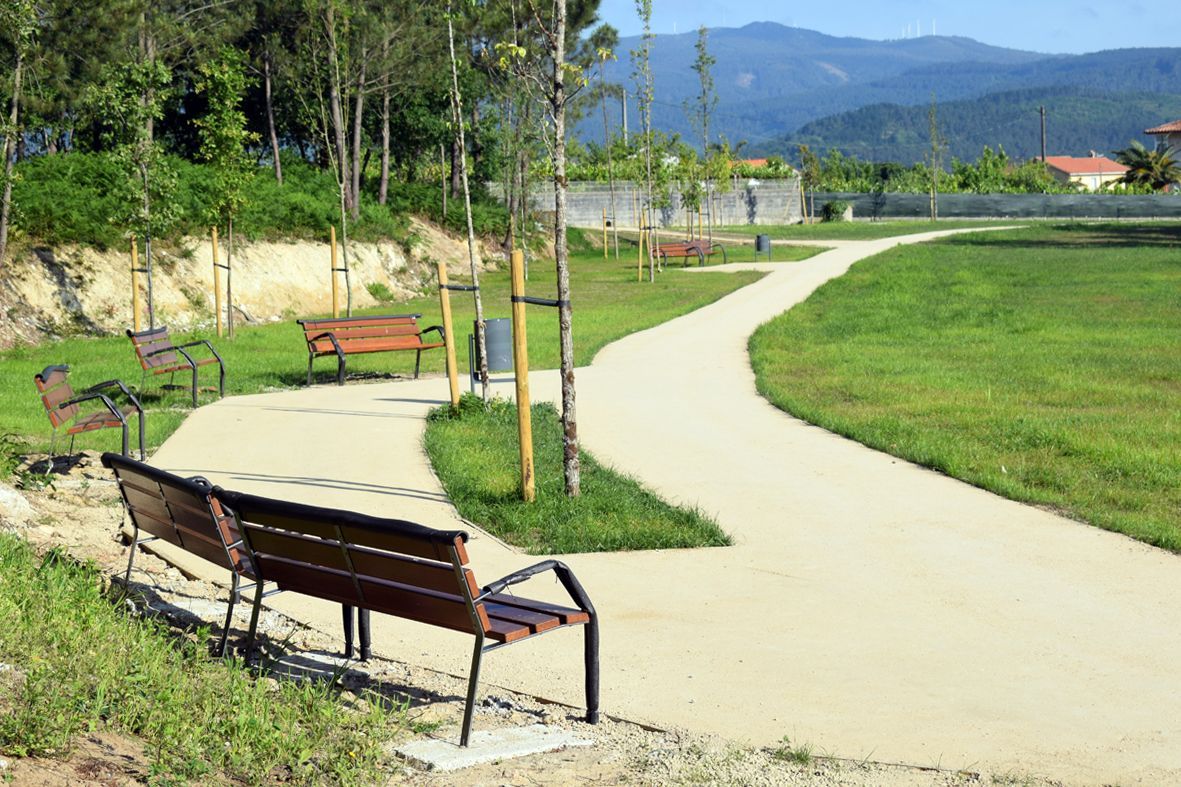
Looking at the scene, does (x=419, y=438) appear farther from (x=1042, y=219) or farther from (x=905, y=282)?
(x=1042, y=219)

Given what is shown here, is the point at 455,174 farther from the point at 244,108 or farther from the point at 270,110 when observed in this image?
the point at 244,108

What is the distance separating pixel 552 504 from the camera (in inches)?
353

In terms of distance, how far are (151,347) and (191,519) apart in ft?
29.2

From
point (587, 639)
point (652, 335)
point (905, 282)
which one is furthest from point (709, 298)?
point (587, 639)

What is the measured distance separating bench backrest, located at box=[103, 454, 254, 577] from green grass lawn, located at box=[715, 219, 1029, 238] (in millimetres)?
46665

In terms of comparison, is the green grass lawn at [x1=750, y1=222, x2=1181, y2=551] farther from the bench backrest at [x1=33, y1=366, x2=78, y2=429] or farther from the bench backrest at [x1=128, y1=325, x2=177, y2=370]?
the bench backrest at [x1=128, y1=325, x2=177, y2=370]

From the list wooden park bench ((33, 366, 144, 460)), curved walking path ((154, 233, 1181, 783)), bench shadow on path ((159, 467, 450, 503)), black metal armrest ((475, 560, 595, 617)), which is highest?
wooden park bench ((33, 366, 144, 460))

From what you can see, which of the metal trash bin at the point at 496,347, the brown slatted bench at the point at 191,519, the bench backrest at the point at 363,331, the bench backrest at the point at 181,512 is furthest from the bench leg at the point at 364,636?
the bench backrest at the point at 363,331

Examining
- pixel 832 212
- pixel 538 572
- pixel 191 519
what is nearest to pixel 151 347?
pixel 191 519

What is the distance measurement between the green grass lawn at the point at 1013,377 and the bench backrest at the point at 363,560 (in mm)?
4869

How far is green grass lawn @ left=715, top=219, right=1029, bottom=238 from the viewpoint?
177 ft

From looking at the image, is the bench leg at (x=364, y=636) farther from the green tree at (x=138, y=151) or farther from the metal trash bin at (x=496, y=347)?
the green tree at (x=138, y=151)

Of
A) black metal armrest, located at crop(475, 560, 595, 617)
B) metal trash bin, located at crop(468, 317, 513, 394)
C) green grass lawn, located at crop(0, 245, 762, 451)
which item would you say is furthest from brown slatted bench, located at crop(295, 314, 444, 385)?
black metal armrest, located at crop(475, 560, 595, 617)

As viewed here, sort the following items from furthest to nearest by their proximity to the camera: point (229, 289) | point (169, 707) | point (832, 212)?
point (832, 212) < point (229, 289) < point (169, 707)
